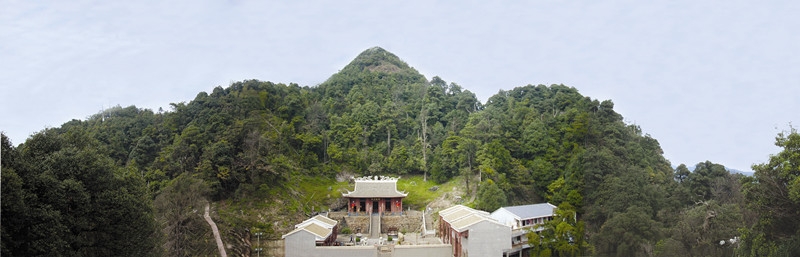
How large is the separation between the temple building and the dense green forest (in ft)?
6.32

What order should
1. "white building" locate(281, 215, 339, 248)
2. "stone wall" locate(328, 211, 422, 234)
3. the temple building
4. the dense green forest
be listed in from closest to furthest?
1. the dense green forest
2. "white building" locate(281, 215, 339, 248)
3. "stone wall" locate(328, 211, 422, 234)
4. the temple building

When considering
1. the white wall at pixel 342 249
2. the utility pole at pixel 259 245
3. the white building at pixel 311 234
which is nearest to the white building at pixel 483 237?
the white wall at pixel 342 249

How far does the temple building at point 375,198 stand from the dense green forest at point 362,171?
1927 millimetres

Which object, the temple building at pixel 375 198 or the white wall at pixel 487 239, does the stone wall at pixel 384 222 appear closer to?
the temple building at pixel 375 198

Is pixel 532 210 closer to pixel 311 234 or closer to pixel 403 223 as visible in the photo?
pixel 403 223

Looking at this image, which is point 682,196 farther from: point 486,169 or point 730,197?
point 486,169

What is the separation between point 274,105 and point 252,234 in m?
15.3

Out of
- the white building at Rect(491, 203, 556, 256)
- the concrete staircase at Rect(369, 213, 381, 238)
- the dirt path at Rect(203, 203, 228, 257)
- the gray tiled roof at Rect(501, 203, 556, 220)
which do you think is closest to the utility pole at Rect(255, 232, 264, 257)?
the dirt path at Rect(203, 203, 228, 257)

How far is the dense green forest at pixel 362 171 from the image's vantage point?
39.3 feet

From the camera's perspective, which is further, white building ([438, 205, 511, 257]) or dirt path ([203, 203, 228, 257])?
white building ([438, 205, 511, 257])

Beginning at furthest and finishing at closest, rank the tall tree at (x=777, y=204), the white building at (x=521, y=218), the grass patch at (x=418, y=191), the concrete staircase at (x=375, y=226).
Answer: the grass patch at (x=418, y=191)
the concrete staircase at (x=375, y=226)
the white building at (x=521, y=218)
the tall tree at (x=777, y=204)

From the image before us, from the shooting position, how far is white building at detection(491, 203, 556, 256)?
76.3ft

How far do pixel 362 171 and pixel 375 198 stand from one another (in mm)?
5068

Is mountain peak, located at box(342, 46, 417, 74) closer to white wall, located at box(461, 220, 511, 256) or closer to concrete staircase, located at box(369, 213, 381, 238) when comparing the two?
concrete staircase, located at box(369, 213, 381, 238)
